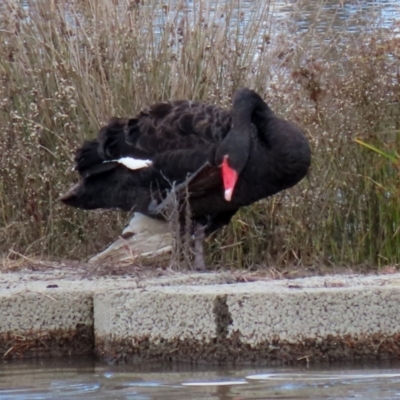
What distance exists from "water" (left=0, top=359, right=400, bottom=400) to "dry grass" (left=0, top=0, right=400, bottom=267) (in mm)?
1992

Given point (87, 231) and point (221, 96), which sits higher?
point (221, 96)

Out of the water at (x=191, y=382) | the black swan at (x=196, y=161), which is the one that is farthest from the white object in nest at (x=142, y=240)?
the water at (x=191, y=382)

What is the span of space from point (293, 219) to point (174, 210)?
1.10m

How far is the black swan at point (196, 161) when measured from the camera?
6.12 m

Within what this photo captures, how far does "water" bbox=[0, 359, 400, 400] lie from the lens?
13.7 ft

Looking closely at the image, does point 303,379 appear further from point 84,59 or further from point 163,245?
point 84,59

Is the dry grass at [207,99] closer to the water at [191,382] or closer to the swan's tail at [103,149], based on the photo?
the swan's tail at [103,149]

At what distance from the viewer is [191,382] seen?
14.5 feet

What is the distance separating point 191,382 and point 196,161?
2.01 meters

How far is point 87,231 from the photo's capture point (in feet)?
23.4

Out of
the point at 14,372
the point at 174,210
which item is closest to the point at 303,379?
the point at 14,372

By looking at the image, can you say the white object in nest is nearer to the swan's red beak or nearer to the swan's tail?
the swan's tail

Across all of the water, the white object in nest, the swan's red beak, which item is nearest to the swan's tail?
the white object in nest

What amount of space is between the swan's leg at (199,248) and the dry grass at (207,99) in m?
0.35
